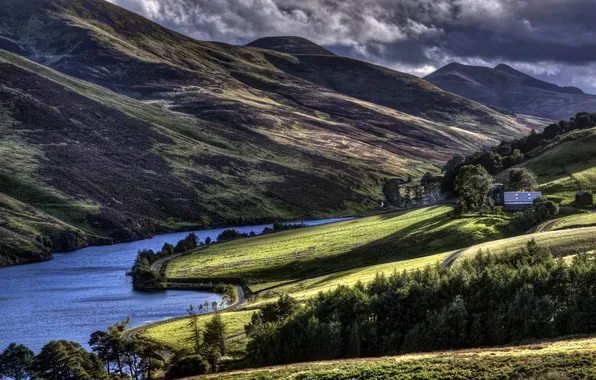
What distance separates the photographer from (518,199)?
148 m

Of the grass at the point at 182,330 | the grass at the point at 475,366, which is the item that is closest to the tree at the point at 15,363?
the grass at the point at 182,330

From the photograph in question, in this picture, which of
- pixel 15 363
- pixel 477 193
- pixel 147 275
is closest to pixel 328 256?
pixel 477 193

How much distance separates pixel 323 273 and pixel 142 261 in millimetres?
53045

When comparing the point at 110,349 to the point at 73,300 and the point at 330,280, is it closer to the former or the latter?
the point at 330,280

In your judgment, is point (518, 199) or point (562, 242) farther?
point (518, 199)

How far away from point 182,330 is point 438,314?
4222 centimetres

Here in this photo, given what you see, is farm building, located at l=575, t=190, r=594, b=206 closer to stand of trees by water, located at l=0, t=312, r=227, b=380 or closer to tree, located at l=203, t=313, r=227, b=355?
stand of trees by water, located at l=0, t=312, r=227, b=380

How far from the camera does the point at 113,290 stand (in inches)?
5694

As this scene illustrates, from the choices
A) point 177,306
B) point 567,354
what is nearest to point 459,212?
point 177,306

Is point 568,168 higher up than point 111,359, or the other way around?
point 568,168

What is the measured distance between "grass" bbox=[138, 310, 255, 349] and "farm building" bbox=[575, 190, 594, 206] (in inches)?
3155

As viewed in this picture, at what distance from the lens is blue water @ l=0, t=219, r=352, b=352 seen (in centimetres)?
10531

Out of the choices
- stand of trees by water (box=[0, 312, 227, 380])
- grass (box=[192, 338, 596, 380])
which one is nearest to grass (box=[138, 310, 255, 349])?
stand of trees by water (box=[0, 312, 227, 380])

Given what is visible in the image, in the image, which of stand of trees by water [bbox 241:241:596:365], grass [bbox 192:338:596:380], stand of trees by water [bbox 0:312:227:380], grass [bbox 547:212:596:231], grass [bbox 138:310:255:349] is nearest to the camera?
grass [bbox 192:338:596:380]
